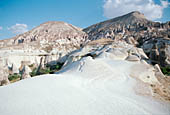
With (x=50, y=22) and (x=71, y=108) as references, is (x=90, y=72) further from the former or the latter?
(x=50, y=22)

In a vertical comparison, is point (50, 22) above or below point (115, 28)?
above

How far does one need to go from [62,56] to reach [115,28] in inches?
1866

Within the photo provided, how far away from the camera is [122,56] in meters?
19.8

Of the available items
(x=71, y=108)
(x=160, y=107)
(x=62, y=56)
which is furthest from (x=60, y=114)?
(x=62, y=56)

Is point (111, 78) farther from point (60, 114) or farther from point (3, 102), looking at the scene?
point (3, 102)

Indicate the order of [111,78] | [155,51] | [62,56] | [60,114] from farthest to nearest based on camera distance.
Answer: [62,56], [155,51], [111,78], [60,114]

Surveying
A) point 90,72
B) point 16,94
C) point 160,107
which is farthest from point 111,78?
point 16,94

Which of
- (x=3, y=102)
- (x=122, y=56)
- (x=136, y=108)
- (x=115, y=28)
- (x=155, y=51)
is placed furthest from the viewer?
(x=115, y=28)

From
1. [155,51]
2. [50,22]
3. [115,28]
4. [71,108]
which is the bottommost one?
[71,108]

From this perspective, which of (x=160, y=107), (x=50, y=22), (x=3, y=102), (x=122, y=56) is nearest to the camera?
(x=3, y=102)

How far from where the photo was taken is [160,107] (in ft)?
14.3

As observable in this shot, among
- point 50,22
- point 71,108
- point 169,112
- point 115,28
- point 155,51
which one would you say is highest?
point 50,22

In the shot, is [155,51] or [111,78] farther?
[155,51]

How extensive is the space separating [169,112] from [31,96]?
201 inches
